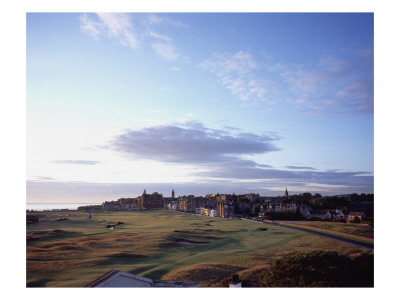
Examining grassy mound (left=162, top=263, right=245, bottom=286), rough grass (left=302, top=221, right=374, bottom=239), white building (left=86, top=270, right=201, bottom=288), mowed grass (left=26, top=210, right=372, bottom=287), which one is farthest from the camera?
rough grass (left=302, top=221, right=374, bottom=239)

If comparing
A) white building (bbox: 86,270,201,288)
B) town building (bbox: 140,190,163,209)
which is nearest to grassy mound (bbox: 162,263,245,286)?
white building (bbox: 86,270,201,288)

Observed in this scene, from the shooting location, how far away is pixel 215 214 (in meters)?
32.5

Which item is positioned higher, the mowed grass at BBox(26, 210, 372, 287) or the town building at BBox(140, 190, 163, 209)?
the mowed grass at BBox(26, 210, 372, 287)

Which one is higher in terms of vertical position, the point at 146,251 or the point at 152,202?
the point at 146,251

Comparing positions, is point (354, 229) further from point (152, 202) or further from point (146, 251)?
point (152, 202)

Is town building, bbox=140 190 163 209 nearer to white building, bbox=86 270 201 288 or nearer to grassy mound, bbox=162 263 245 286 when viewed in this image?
grassy mound, bbox=162 263 245 286

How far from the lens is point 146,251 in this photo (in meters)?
10.4

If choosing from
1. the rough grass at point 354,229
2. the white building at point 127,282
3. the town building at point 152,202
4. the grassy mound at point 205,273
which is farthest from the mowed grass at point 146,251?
the town building at point 152,202

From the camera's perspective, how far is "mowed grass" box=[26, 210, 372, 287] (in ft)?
27.7

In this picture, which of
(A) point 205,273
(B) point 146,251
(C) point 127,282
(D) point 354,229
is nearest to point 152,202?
(B) point 146,251
